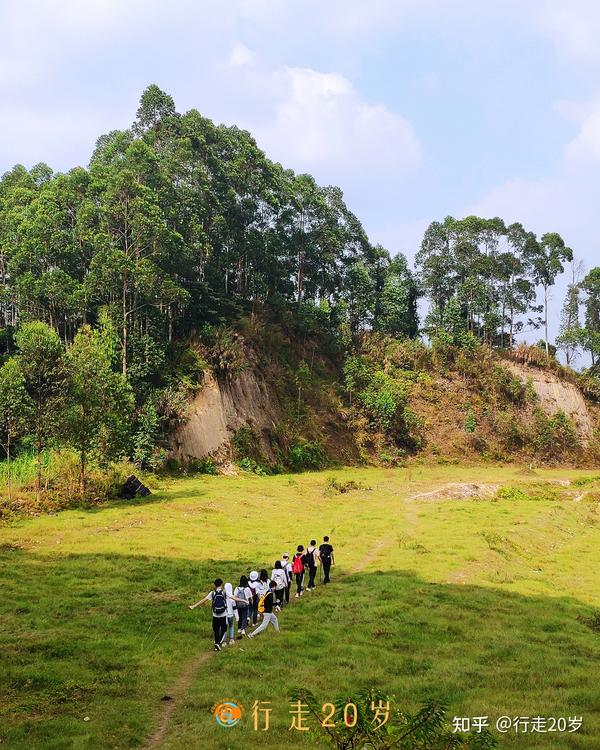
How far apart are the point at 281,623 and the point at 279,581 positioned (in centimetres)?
133

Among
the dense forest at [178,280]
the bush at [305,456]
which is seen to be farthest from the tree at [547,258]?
the bush at [305,456]

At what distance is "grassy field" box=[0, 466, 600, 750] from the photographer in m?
12.5

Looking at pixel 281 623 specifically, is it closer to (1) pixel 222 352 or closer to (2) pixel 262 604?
(2) pixel 262 604

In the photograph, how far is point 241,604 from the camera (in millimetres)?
17641

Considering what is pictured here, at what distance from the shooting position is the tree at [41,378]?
35.1 m

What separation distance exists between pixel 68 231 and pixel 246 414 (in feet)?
76.4

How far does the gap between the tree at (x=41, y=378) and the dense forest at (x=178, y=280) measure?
0.08 metres

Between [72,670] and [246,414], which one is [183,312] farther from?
[72,670]

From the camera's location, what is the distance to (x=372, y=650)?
53.8 feet

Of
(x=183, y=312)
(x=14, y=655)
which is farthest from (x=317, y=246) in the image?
(x=14, y=655)

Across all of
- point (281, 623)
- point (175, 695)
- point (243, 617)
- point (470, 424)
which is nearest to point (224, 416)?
point (470, 424)

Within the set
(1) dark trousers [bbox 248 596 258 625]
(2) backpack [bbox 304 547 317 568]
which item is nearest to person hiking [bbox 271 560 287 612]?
(1) dark trousers [bbox 248 596 258 625]

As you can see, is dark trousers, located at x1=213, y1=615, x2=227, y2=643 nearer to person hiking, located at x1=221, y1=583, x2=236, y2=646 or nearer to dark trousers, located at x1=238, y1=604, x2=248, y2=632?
person hiking, located at x1=221, y1=583, x2=236, y2=646

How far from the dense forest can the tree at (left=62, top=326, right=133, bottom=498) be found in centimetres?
9
